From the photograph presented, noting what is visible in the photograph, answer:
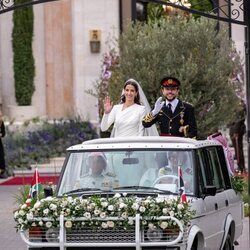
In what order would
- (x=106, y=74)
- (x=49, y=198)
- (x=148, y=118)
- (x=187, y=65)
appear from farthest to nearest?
1. (x=106, y=74)
2. (x=187, y=65)
3. (x=148, y=118)
4. (x=49, y=198)

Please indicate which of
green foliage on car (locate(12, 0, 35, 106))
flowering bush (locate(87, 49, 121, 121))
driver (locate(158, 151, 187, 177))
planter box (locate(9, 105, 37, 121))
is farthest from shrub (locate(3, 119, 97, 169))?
driver (locate(158, 151, 187, 177))

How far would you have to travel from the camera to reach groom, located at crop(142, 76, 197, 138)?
1406 cm

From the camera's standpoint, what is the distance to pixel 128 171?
37.7 ft

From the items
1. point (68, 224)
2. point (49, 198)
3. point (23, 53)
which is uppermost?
point (23, 53)

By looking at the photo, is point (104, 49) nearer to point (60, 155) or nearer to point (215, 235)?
point (60, 155)

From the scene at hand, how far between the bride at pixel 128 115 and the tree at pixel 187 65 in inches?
246

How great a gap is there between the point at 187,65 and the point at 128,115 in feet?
22.5

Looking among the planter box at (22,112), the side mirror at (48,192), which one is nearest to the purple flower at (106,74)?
the planter box at (22,112)

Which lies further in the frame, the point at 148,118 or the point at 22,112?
the point at 22,112

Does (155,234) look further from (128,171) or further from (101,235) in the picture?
(128,171)

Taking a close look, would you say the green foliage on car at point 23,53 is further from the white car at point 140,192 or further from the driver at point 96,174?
the driver at point 96,174

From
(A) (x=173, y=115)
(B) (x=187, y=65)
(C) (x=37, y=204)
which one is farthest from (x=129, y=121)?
(B) (x=187, y=65)

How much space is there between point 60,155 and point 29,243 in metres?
17.5

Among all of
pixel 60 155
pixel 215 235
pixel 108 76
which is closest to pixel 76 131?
pixel 60 155
